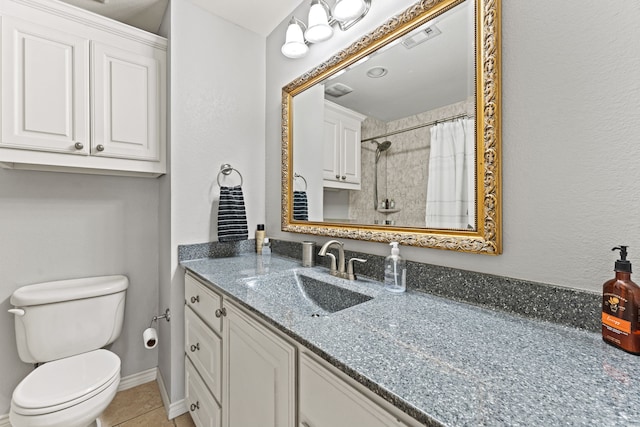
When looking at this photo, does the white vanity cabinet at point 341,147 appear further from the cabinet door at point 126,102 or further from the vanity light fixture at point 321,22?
the cabinet door at point 126,102

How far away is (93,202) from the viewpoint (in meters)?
1.74

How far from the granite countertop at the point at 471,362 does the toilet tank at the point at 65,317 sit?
1174 millimetres

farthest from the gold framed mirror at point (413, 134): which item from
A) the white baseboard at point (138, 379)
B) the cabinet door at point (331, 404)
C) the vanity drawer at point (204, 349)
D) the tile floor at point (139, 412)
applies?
the white baseboard at point (138, 379)

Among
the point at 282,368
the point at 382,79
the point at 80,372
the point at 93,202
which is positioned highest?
the point at 382,79

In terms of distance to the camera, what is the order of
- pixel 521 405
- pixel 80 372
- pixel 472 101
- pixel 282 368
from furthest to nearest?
pixel 80 372 → pixel 472 101 → pixel 282 368 → pixel 521 405

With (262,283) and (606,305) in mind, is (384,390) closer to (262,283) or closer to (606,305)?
(606,305)

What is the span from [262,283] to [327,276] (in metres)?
0.30

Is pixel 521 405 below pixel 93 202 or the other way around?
below

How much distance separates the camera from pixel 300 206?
1.69 meters

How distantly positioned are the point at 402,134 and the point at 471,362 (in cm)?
86

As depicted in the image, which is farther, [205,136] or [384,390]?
[205,136]

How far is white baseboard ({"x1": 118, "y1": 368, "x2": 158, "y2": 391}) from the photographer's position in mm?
1831

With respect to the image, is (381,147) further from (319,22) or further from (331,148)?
(319,22)

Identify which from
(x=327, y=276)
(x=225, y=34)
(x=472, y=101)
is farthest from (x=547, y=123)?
(x=225, y=34)
